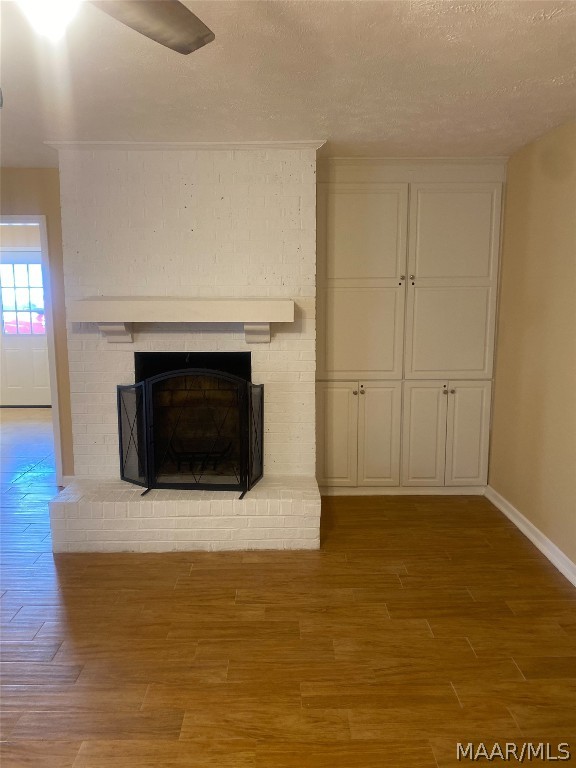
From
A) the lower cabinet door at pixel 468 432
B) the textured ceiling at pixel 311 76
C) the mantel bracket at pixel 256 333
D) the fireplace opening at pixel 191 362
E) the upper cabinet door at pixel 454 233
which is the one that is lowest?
the lower cabinet door at pixel 468 432

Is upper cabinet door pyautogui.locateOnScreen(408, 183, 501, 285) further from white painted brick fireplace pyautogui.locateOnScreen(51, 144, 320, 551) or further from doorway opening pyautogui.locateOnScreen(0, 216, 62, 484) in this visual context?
doorway opening pyautogui.locateOnScreen(0, 216, 62, 484)

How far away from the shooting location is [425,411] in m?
3.79

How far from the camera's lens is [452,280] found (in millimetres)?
3656

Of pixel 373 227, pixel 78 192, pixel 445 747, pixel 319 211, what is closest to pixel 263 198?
pixel 319 211

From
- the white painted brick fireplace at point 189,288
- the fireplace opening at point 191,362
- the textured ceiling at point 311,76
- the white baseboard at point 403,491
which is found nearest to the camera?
the textured ceiling at point 311,76

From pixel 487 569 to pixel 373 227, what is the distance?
2232 mm

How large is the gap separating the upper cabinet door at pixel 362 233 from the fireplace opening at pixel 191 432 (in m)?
1.07

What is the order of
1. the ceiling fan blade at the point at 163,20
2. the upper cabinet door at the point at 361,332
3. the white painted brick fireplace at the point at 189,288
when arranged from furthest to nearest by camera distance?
the upper cabinet door at the point at 361,332, the white painted brick fireplace at the point at 189,288, the ceiling fan blade at the point at 163,20

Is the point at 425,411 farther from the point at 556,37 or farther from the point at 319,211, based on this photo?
the point at 556,37

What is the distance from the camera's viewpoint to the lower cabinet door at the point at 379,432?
3766mm

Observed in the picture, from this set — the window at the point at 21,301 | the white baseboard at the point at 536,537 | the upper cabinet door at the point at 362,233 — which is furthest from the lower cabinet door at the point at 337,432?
the window at the point at 21,301

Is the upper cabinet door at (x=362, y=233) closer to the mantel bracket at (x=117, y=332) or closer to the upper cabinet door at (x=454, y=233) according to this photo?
the upper cabinet door at (x=454, y=233)

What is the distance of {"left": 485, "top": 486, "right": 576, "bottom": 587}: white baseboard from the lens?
275 cm

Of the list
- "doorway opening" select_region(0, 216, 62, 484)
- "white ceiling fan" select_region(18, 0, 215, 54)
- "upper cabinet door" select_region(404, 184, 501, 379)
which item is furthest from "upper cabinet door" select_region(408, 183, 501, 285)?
"doorway opening" select_region(0, 216, 62, 484)
